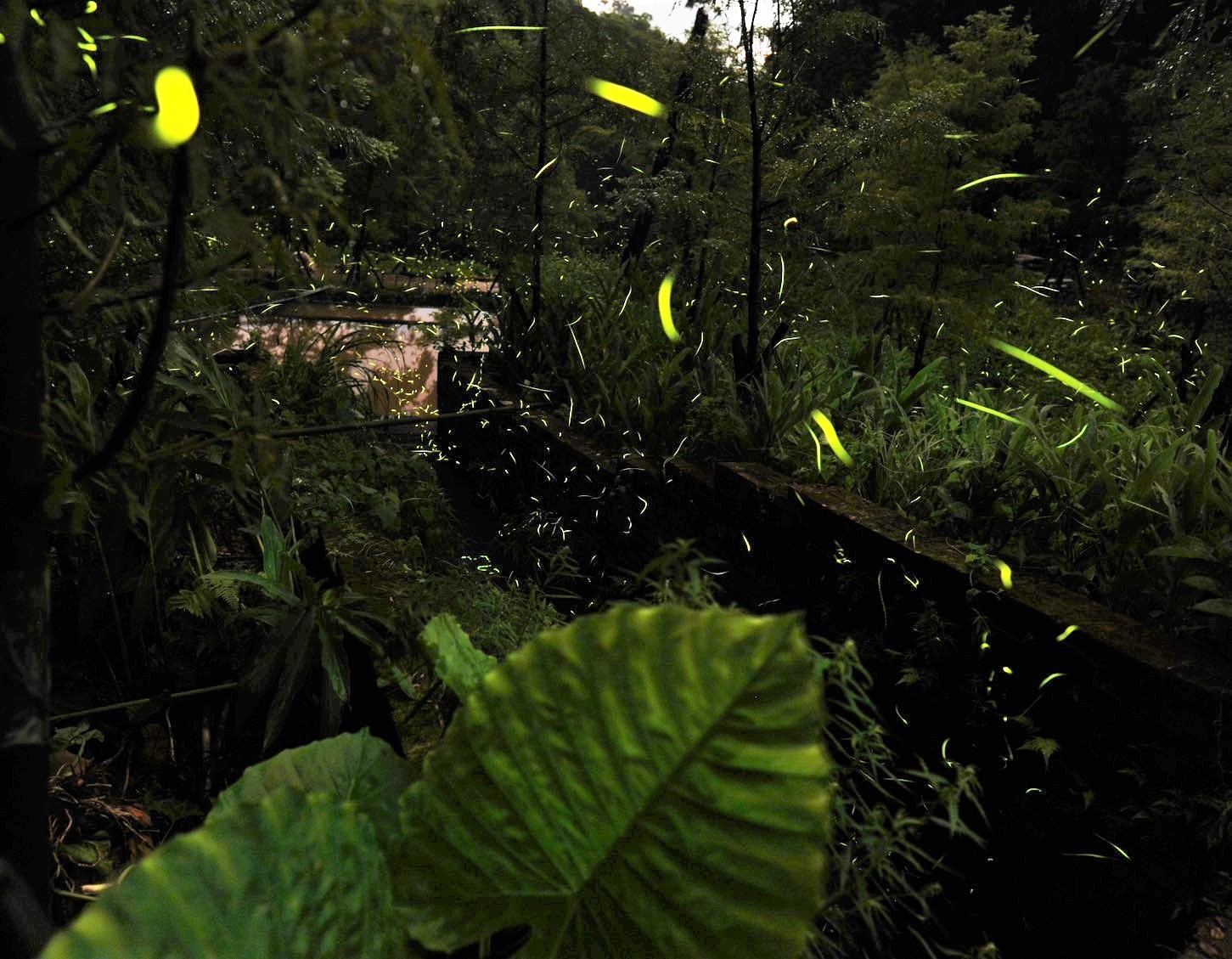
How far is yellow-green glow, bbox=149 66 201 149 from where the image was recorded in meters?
0.54

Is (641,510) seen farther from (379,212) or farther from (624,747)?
(379,212)

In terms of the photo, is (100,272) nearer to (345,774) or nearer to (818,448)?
(345,774)

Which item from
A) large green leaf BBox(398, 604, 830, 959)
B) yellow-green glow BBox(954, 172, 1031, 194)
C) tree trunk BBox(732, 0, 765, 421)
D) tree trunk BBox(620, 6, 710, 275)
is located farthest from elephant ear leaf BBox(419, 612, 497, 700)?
tree trunk BBox(620, 6, 710, 275)

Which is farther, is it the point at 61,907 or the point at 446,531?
the point at 446,531

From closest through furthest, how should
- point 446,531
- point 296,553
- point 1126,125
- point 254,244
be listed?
point 254,244 < point 296,553 < point 446,531 < point 1126,125

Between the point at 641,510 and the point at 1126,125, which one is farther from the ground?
the point at 1126,125

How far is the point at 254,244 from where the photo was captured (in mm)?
626

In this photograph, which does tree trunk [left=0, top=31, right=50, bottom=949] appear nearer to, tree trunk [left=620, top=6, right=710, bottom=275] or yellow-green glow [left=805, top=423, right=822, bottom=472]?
yellow-green glow [left=805, top=423, right=822, bottom=472]

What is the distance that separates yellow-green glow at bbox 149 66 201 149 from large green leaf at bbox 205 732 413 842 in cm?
64

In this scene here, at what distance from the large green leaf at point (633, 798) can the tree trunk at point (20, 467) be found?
30 cm

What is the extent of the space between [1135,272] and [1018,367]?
286cm

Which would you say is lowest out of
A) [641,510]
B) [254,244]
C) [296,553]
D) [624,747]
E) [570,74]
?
[641,510]

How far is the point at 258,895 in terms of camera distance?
667 mm

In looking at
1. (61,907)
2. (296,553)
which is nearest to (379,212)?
(296,553)
